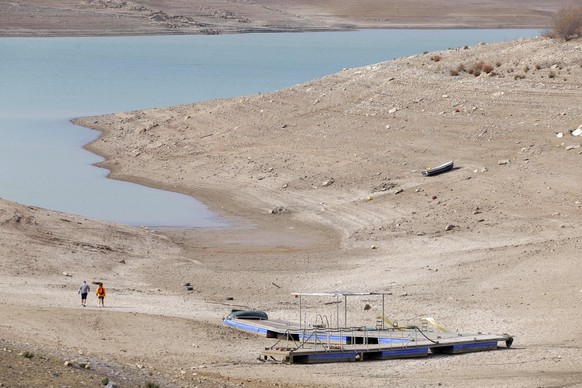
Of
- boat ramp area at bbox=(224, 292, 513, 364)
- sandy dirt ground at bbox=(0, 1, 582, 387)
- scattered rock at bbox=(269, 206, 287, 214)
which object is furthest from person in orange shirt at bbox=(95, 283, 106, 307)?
scattered rock at bbox=(269, 206, 287, 214)

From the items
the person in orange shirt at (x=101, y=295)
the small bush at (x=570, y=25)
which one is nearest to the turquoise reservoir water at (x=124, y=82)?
the person in orange shirt at (x=101, y=295)

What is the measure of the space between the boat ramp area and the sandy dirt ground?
0.25 m

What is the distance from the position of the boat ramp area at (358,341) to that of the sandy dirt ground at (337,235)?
25cm

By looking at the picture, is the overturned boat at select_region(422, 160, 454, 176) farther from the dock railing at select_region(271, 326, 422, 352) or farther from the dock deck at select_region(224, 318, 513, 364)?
the dock railing at select_region(271, 326, 422, 352)

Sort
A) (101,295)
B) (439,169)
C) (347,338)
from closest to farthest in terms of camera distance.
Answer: (347,338) → (101,295) → (439,169)

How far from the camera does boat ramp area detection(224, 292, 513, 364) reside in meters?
→ 18.6

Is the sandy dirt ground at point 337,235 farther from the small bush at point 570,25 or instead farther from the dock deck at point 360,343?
the small bush at point 570,25

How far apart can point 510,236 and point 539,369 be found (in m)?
9.76

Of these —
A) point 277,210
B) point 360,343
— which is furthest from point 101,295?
point 277,210

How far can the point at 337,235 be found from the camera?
2981 cm

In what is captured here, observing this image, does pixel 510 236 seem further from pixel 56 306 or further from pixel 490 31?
pixel 490 31

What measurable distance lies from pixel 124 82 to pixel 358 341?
4784 centimetres

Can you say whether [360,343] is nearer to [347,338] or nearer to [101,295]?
[347,338]

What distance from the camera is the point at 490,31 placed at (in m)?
95.3
